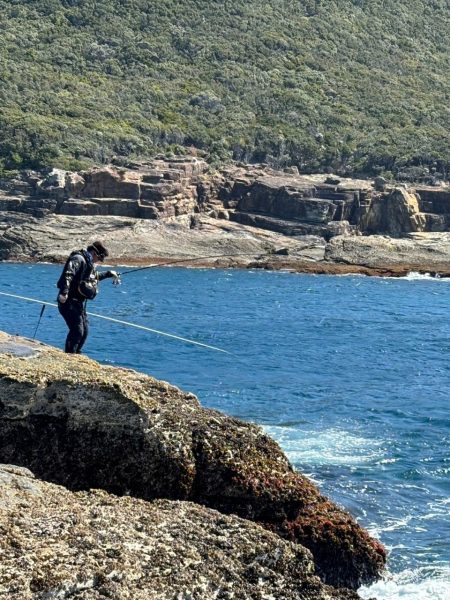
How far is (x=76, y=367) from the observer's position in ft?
29.2

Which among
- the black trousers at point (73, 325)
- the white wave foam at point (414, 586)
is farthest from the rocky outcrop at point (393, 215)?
the white wave foam at point (414, 586)

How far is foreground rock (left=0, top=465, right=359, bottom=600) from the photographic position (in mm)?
5141

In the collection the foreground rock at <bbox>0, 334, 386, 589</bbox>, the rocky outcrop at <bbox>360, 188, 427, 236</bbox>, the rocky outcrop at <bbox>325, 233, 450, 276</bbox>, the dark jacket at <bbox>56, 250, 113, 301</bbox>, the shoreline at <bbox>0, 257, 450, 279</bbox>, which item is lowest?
the shoreline at <bbox>0, 257, 450, 279</bbox>

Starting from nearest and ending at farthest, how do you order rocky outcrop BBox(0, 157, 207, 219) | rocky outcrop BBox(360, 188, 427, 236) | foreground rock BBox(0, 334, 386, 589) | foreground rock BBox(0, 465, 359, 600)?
1. foreground rock BBox(0, 465, 359, 600)
2. foreground rock BBox(0, 334, 386, 589)
3. rocky outcrop BBox(0, 157, 207, 219)
4. rocky outcrop BBox(360, 188, 427, 236)

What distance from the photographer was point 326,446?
14.1m

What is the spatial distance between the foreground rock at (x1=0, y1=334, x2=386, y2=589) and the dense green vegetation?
Answer: 6727 cm

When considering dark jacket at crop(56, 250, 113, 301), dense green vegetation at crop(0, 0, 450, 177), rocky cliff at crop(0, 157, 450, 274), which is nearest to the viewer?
dark jacket at crop(56, 250, 113, 301)

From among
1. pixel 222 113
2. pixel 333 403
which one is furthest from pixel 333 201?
pixel 333 403

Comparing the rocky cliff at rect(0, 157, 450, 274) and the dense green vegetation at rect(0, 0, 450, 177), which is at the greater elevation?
the dense green vegetation at rect(0, 0, 450, 177)

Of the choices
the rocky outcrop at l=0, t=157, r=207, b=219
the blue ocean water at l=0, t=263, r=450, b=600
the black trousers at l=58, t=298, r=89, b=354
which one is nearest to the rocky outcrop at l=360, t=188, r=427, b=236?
the rocky outcrop at l=0, t=157, r=207, b=219

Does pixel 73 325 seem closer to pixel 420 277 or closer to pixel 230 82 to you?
pixel 420 277

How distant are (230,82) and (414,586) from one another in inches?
3524

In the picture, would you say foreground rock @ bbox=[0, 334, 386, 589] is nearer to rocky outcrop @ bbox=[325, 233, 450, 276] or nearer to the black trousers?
the black trousers

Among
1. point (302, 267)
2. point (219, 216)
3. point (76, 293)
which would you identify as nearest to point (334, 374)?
point (76, 293)
